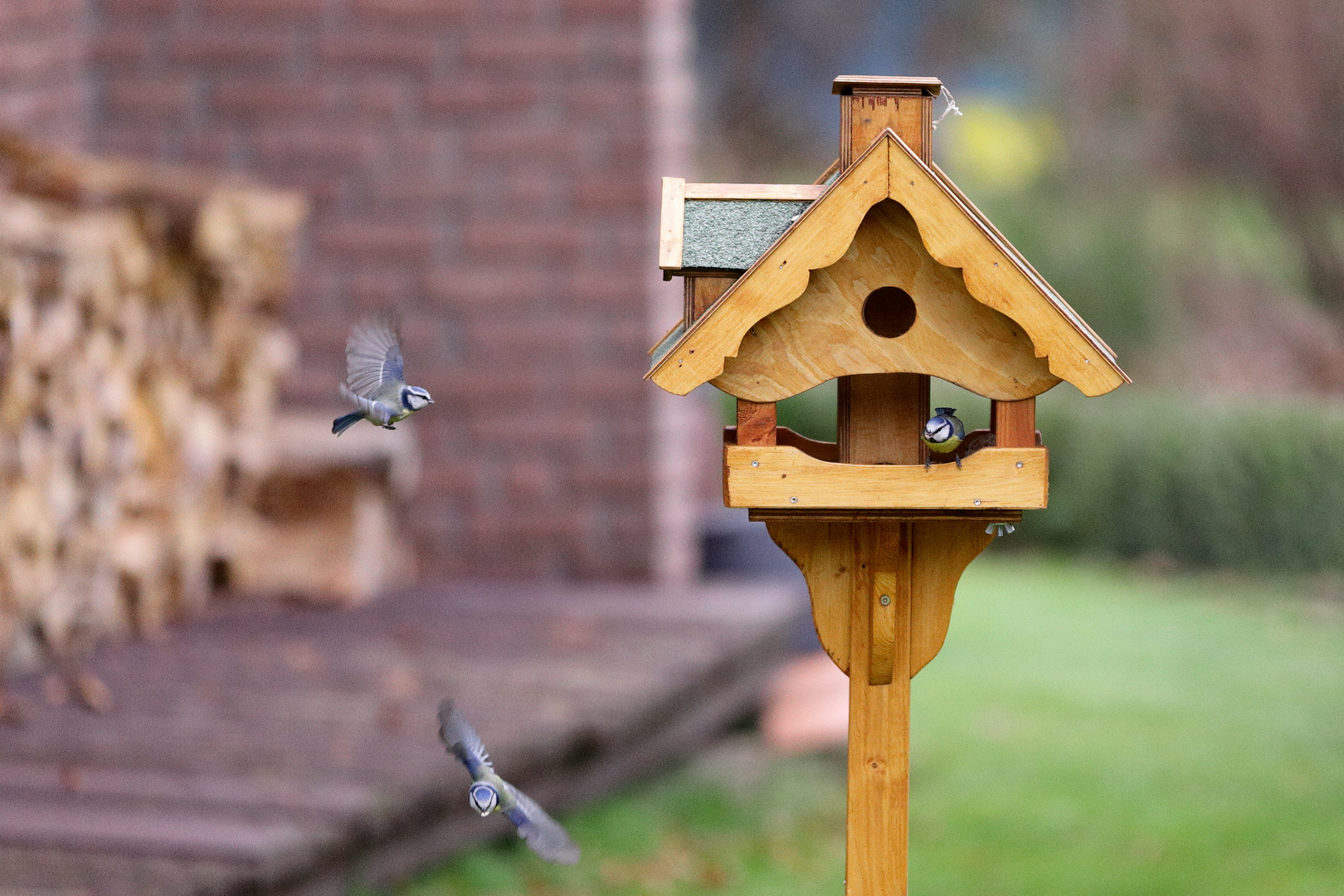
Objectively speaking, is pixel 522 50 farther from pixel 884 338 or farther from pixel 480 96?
pixel 884 338

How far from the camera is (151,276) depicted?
361cm

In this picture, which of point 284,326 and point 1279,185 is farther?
point 1279,185

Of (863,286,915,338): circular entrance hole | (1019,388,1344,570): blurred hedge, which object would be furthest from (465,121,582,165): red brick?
(1019,388,1344,570): blurred hedge

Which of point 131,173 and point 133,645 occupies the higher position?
point 131,173

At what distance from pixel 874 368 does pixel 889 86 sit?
0.29 meters

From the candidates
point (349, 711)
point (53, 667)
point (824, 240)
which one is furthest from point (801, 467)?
point (53, 667)

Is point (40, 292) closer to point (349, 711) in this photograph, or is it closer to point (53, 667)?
point (53, 667)

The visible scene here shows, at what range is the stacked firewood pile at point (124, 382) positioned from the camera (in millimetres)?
3156

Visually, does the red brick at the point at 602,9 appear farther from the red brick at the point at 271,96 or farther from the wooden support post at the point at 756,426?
the wooden support post at the point at 756,426

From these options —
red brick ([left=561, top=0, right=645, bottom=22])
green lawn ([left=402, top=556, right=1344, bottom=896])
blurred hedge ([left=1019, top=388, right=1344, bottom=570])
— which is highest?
red brick ([left=561, top=0, right=645, bottom=22])

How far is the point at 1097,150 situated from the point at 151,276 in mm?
8214

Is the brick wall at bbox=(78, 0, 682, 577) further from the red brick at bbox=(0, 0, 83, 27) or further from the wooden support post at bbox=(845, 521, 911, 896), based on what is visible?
the wooden support post at bbox=(845, 521, 911, 896)

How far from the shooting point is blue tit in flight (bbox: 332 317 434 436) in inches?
60.3

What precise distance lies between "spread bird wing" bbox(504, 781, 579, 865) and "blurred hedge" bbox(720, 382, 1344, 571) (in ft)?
18.5
